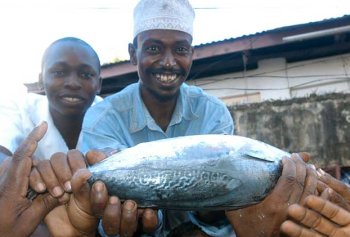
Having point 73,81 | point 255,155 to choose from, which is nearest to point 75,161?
point 255,155

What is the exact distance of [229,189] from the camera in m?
2.20

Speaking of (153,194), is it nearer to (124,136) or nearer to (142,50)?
(124,136)

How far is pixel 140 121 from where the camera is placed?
10.7ft

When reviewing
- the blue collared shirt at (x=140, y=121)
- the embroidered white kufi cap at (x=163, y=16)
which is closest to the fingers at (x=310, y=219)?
the blue collared shirt at (x=140, y=121)

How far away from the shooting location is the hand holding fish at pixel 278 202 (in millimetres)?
2307

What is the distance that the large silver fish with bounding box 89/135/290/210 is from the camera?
7.09 ft

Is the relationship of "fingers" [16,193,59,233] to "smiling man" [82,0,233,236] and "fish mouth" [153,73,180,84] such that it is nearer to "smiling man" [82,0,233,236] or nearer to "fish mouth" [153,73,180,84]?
"smiling man" [82,0,233,236]

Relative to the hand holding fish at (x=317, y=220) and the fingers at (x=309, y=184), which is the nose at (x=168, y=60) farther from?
the hand holding fish at (x=317, y=220)

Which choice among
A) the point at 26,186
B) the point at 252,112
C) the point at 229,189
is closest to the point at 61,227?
the point at 26,186

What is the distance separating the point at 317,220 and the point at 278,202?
0.73 feet

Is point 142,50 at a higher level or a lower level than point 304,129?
higher

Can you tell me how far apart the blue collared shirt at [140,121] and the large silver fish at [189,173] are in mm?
708

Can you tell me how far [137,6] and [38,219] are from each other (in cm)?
192

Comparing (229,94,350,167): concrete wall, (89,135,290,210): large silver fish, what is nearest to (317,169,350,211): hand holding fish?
(89,135,290,210): large silver fish
